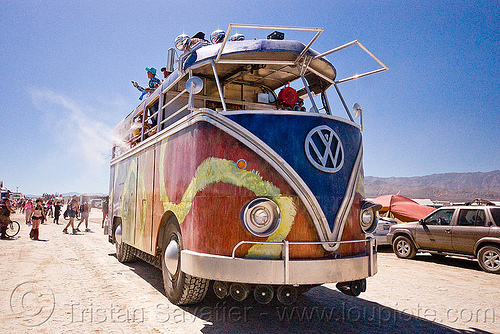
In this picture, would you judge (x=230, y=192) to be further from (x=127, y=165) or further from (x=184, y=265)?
(x=127, y=165)

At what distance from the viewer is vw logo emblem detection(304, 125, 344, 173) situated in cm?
427

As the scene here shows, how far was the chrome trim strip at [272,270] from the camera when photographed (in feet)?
12.2

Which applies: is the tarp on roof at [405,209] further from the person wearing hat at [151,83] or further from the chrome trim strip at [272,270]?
the chrome trim strip at [272,270]

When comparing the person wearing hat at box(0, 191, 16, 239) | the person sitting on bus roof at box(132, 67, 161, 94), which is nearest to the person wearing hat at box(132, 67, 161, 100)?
the person sitting on bus roof at box(132, 67, 161, 94)

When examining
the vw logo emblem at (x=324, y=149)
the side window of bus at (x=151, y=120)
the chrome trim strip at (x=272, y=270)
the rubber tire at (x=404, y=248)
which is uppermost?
the side window of bus at (x=151, y=120)

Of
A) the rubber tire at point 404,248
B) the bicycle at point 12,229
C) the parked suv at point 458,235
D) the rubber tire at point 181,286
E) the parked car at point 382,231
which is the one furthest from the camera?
the bicycle at point 12,229

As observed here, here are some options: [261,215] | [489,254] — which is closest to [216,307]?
[261,215]

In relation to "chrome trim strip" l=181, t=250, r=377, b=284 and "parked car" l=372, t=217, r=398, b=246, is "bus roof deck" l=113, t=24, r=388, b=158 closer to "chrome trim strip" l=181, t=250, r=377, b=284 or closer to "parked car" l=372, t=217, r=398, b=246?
"chrome trim strip" l=181, t=250, r=377, b=284

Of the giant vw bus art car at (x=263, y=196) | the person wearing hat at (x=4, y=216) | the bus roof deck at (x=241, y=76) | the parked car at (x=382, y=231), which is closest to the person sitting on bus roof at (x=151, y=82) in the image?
the bus roof deck at (x=241, y=76)

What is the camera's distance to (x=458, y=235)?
10.1 m

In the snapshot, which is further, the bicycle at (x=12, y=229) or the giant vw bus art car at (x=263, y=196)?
the bicycle at (x=12, y=229)

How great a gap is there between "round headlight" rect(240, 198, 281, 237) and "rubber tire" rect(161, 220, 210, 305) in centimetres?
118

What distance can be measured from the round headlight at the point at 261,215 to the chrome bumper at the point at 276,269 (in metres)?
0.27

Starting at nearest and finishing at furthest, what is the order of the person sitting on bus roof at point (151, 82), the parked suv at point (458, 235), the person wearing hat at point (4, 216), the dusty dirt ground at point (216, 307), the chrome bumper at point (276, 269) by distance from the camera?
the chrome bumper at point (276, 269) → the dusty dirt ground at point (216, 307) → the person sitting on bus roof at point (151, 82) → the parked suv at point (458, 235) → the person wearing hat at point (4, 216)
